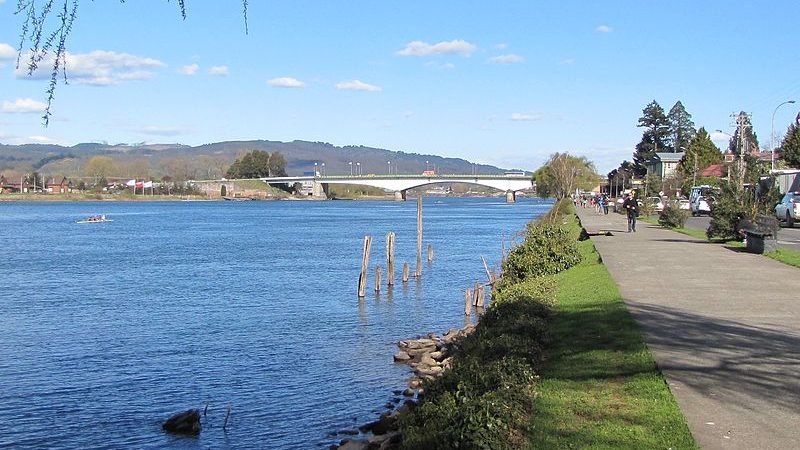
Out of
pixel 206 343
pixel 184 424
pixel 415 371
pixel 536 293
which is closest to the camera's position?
pixel 184 424

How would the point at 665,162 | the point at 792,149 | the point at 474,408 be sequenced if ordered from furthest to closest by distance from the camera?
the point at 665,162 < the point at 792,149 < the point at 474,408

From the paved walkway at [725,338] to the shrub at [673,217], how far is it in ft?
63.3

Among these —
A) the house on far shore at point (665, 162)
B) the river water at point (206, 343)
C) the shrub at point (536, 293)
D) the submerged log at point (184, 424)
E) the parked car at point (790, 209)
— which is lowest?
the river water at point (206, 343)

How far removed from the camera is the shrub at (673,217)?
45531 mm

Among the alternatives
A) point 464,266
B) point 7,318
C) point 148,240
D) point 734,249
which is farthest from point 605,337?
point 148,240

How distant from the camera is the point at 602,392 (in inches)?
405

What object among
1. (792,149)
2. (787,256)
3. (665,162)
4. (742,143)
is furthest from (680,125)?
(787,256)

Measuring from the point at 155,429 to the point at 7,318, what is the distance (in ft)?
Result: 50.7

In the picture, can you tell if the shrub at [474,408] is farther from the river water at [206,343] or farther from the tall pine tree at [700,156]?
the tall pine tree at [700,156]

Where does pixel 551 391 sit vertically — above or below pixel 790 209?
below

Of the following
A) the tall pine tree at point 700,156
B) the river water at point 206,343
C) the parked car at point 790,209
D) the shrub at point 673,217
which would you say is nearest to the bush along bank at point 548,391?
the river water at point 206,343

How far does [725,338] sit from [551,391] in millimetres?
3967

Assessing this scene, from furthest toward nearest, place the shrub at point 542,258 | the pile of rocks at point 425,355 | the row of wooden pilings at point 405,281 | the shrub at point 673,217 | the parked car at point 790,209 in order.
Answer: the shrub at point 673,217 < the parked car at point 790,209 < the row of wooden pilings at point 405,281 < the shrub at point 542,258 < the pile of rocks at point 425,355

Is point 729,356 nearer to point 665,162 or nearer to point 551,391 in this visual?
point 551,391
